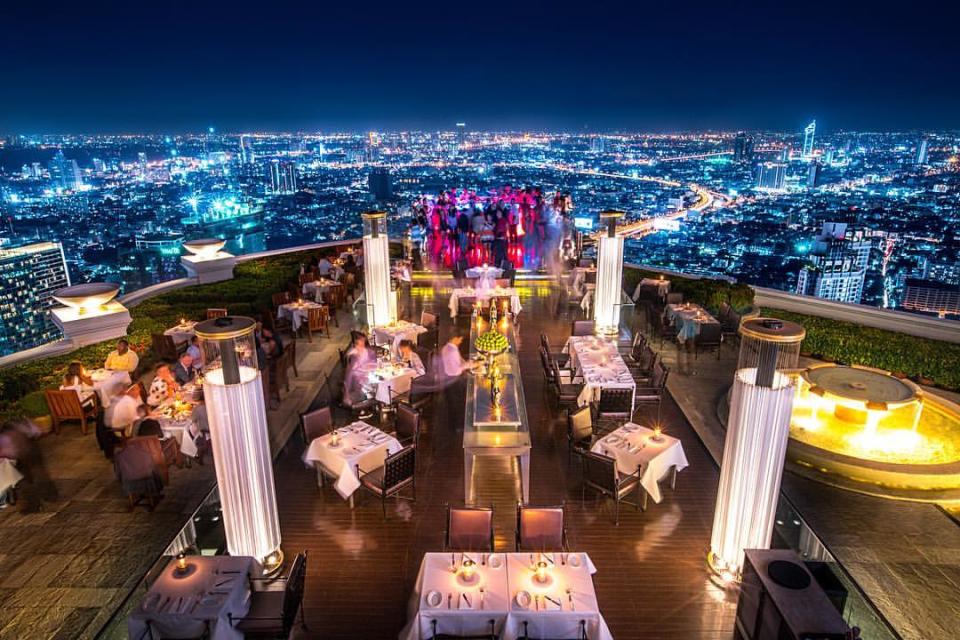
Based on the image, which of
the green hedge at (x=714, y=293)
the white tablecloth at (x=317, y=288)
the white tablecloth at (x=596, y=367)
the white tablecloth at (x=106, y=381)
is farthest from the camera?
the white tablecloth at (x=317, y=288)

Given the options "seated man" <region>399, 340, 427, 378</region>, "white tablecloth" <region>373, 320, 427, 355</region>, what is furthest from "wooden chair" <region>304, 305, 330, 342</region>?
"seated man" <region>399, 340, 427, 378</region>

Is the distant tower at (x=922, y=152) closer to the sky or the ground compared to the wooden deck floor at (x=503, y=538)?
closer to the sky

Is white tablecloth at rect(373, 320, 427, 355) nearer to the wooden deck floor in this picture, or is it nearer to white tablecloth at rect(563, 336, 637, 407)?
the wooden deck floor

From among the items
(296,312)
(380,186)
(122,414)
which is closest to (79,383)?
(122,414)

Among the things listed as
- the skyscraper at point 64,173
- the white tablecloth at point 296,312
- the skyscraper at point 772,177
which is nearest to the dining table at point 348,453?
the white tablecloth at point 296,312

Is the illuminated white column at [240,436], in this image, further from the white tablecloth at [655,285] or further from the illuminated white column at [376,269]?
the white tablecloth at [655,285]

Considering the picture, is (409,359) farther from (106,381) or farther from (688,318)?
(688,318)

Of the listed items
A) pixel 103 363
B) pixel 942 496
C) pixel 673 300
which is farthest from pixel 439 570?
pixel 673 300

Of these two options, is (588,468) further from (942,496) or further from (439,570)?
(942,496)
